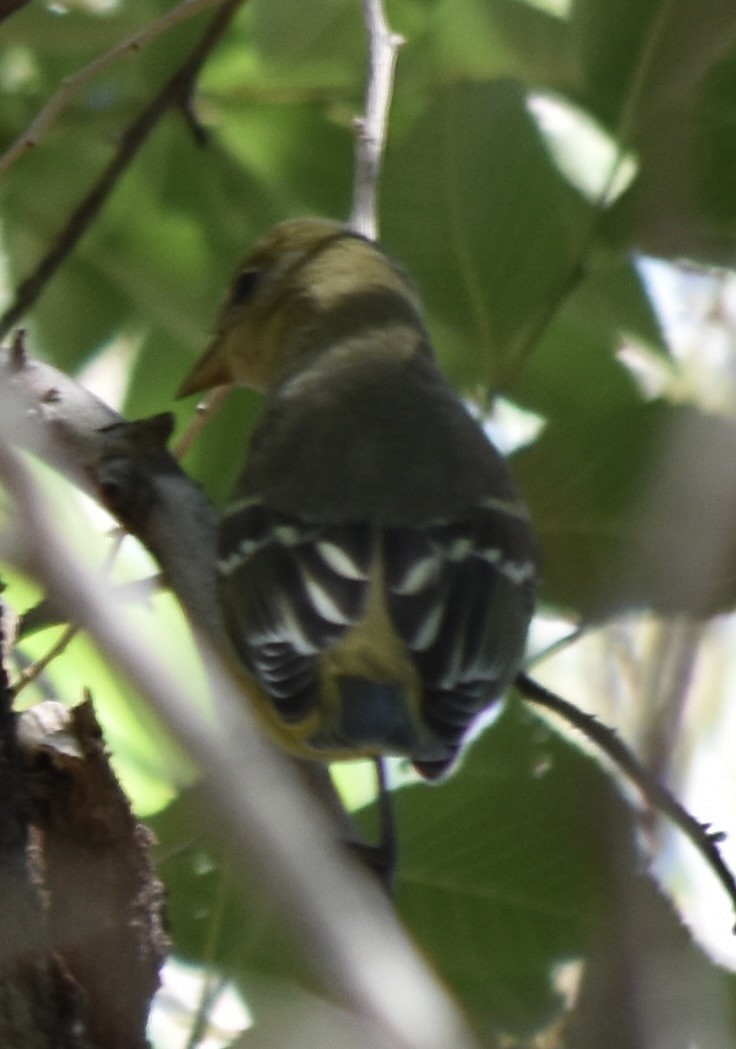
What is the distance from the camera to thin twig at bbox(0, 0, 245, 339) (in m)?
2.91

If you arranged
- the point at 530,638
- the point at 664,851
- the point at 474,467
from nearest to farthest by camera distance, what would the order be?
1. the point at 664,851
2. the point at 530,638
3. the point at 474,467

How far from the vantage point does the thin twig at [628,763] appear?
156 centimetres

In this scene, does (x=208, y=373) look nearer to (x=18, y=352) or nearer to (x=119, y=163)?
(x=119, y=163)

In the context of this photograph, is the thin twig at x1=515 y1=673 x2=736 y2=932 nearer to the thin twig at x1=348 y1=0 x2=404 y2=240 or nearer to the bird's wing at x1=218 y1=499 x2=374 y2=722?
the bird's wing at x1=218 y1=499 x2=374 y2=722

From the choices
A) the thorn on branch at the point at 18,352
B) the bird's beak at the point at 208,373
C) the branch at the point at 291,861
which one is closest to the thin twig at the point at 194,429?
the thorn on branch at the point at 18,352

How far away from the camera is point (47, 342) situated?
3.24 m

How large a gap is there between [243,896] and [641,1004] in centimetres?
129

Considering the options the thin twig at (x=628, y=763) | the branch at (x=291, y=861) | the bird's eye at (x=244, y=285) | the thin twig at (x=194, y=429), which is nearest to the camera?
the branch at (x=291, y=861)

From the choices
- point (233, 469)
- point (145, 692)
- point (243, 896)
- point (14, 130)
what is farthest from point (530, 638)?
point (145, 692)

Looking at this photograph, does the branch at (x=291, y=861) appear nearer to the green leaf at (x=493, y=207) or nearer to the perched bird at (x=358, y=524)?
the perched bird at (x=358, y=524)

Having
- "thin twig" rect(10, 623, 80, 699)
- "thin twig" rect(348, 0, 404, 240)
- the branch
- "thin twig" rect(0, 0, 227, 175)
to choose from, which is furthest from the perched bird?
the branch

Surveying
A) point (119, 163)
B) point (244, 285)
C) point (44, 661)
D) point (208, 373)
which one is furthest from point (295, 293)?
point (44, 661)

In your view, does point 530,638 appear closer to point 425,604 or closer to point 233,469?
point 425,604

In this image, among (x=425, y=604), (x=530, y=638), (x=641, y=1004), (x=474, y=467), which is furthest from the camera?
(x=474, y=467)
